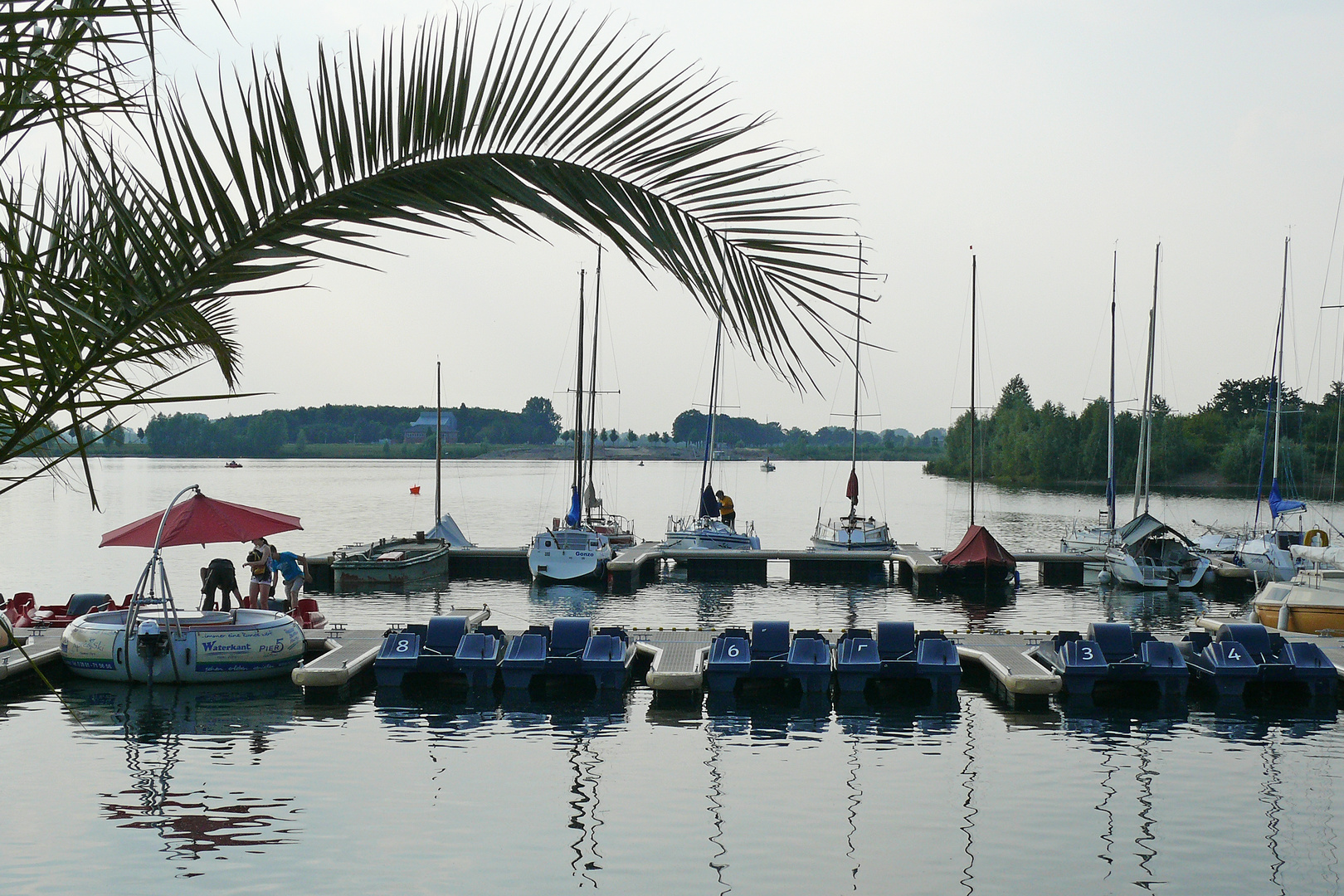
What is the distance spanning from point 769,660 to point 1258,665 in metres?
8.80

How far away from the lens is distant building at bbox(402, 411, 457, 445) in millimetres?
175250

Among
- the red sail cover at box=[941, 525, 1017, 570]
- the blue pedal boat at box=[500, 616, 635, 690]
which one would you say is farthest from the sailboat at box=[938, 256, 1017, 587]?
the blue pedal boat at box=[500, 616, 635, 690]

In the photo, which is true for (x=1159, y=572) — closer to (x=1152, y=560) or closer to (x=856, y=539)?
(x=1152, y=560)

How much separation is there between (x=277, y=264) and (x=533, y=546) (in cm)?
3741

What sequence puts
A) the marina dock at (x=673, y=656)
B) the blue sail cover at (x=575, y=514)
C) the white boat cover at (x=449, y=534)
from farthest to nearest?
the white boat cover at (x=449, y=534), the blue sail cover at (x=575, y=514), the marina dock at (x=673, y=656)

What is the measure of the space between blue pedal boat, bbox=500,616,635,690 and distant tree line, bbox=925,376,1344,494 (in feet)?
248

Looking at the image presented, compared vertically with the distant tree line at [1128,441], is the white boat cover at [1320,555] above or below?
below

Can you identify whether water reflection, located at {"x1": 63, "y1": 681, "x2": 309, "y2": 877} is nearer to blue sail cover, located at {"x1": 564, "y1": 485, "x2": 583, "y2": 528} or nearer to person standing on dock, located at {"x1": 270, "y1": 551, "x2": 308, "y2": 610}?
person standing on dock, located at {"x1": 270, "y1": 551, "x2": 308, "y2": 610}

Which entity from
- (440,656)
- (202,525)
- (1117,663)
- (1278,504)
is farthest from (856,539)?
(202,525)

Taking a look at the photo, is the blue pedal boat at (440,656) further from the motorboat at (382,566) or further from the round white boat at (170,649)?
the motorboat at (382,566)

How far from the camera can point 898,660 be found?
20344 millimetres

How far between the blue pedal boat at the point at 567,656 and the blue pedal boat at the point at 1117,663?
8107 mm

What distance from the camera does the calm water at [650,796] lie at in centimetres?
1205

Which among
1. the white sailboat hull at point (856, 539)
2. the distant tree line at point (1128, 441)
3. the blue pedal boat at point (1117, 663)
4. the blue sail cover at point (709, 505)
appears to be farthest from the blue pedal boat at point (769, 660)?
the distant tree line at point (1128, 441)
